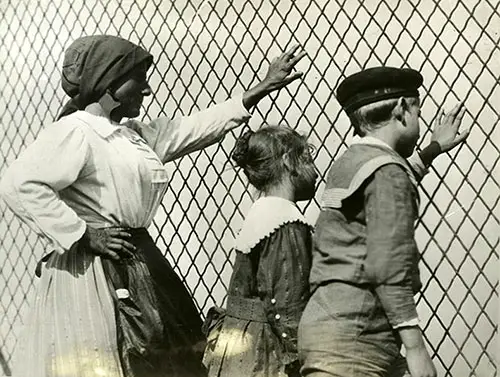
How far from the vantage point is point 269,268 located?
1.12 metres

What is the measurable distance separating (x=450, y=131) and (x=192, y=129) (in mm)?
374

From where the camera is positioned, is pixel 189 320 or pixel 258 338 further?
pixel 189 320

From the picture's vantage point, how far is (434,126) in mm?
1171

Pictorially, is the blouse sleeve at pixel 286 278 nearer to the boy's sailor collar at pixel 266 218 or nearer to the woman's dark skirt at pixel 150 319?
the boy's sailor collar at pixel 266 218

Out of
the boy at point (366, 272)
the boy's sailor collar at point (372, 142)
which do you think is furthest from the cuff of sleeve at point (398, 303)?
the boy's sailor collar at point (372, 142)

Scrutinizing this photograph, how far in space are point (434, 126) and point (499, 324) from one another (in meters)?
0.28

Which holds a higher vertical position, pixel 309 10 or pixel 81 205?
pixel 309 10

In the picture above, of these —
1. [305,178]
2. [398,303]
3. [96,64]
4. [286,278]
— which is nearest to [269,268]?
[286,278]

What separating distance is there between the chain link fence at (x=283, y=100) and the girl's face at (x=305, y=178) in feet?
0.22

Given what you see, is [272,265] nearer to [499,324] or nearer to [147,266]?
[147,266]

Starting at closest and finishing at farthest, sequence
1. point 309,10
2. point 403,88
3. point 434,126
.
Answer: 1. point 403,88
2. point 434,126
3. point 309,10

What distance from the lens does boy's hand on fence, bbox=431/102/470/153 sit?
115 cm

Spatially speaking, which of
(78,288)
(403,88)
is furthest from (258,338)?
(403,88)

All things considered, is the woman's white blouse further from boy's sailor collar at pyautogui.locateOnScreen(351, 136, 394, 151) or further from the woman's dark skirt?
boy's sailor collar at pyautogui.locateOnScreen(351, 136, 394, 151)
